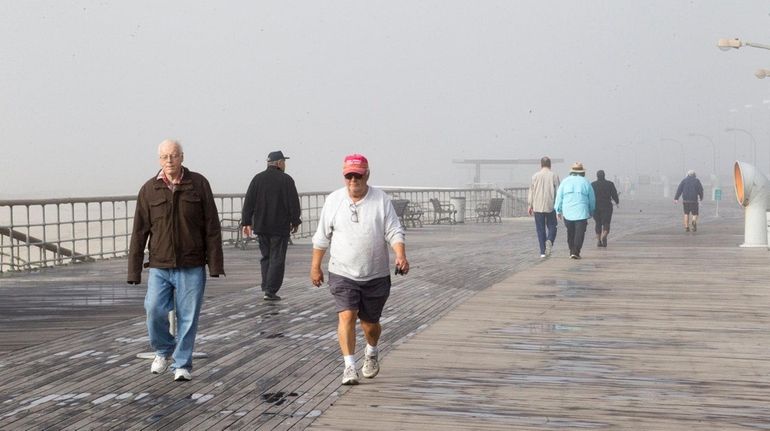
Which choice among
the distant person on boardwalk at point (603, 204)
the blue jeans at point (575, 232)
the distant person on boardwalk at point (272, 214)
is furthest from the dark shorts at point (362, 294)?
the distant person on boardwalk at point (603, 204)

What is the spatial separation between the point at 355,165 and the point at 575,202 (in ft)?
43.7

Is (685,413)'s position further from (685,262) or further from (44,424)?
(685,262)

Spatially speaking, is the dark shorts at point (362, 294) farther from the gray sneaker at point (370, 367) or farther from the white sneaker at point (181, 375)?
the white sneaker at point (181, 375)

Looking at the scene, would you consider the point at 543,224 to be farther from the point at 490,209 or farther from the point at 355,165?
the point at 490,209

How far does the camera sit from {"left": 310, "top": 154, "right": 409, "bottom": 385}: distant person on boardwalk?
8.13m

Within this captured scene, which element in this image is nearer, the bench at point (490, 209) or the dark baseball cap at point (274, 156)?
the dark baseball cap at point (274, 156)

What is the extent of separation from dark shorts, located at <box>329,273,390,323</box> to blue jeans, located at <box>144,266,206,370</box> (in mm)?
1001

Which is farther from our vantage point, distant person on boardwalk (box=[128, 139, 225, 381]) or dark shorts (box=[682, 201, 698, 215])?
dark shorts (box=[682, 201, 698, 215])

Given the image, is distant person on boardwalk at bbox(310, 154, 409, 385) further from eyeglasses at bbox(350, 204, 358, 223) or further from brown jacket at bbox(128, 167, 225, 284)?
brown jacket at bbox(128, 167, 225, 284)

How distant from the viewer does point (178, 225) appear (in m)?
8.56

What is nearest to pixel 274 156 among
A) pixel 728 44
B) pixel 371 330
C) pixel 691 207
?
pixel 371 330

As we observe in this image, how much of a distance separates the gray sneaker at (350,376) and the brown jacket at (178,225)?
3.77 feet

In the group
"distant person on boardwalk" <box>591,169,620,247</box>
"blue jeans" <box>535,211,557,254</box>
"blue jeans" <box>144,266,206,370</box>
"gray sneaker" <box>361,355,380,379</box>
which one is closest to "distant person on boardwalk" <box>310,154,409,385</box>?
"gray sneaker" <box>361,355,380,379</box>

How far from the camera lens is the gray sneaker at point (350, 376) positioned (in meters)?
8.12
